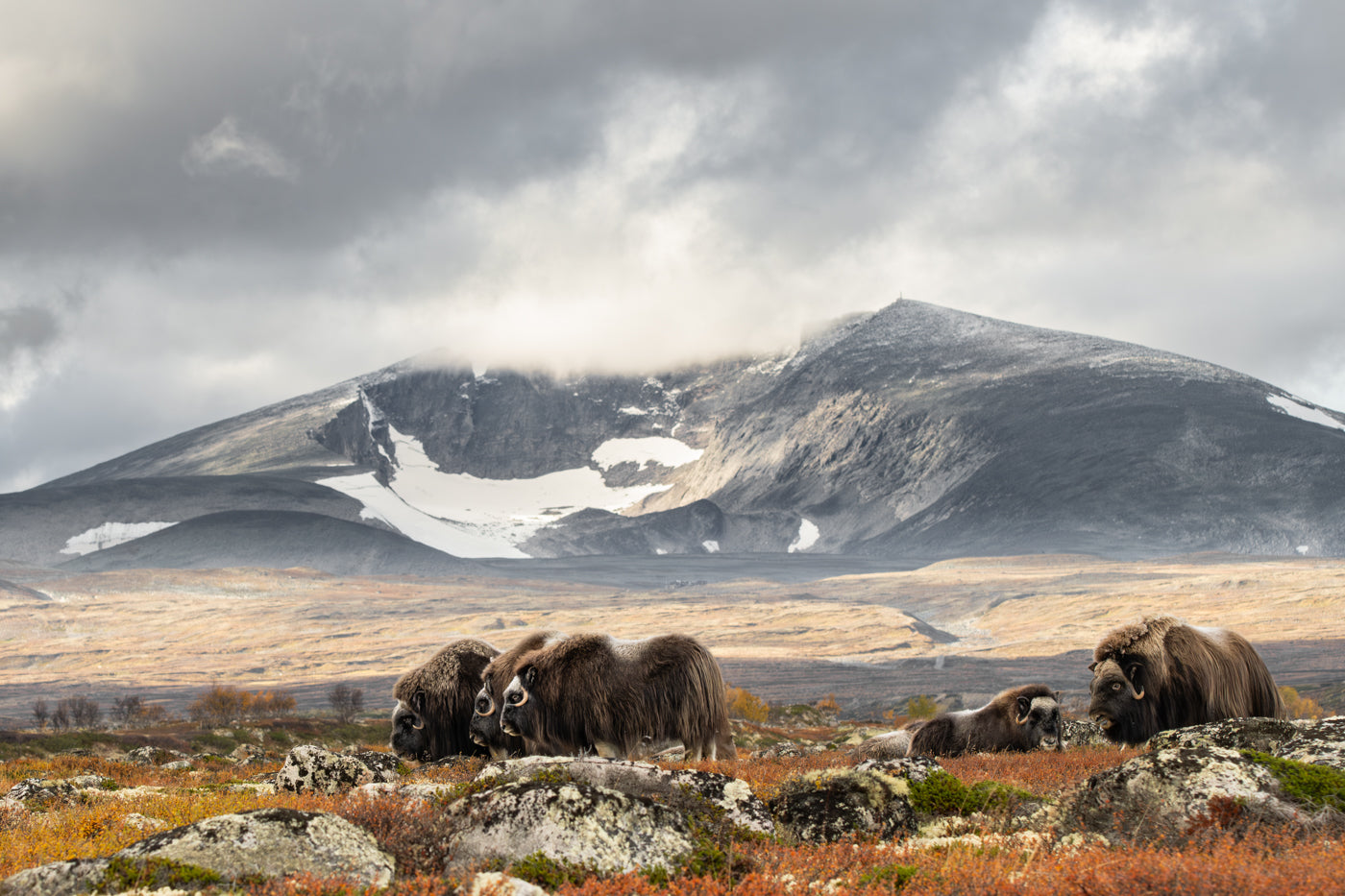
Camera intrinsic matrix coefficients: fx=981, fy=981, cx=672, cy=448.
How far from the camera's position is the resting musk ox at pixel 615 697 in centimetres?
1614

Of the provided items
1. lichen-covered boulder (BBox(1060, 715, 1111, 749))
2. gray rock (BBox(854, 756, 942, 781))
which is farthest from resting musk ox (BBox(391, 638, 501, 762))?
lichen-covered boulder (BBox(1060, 715, 1111, 749))

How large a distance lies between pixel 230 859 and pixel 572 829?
2585 millimetres

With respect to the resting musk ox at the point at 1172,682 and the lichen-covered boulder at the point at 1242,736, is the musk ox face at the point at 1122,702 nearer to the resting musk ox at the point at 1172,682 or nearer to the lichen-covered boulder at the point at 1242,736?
the resting musk ox at the point at 1172,682

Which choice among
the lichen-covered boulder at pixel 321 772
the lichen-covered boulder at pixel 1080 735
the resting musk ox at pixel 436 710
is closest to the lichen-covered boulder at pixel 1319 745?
the lichen-covered boulder at pixel 321 772

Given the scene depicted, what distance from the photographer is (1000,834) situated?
913 cm

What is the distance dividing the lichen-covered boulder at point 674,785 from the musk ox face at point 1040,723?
41.5 ft

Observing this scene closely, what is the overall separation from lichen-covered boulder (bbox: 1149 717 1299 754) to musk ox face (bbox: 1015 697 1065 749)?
8.78 metres

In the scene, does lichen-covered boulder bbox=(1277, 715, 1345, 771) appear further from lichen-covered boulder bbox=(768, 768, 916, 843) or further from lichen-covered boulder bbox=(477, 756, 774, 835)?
lichen-covered boulder bbox=(477, 756, 774, 835)

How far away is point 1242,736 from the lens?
11.2 metres

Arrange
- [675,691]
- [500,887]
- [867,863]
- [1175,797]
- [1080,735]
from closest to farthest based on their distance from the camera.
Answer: [500,887] < [867,863] < [1175,797] < [675,691] < [1080,735]

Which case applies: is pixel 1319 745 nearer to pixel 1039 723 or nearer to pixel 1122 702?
pixel 1122 702

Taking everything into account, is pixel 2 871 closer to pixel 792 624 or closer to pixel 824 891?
pixel 824 891

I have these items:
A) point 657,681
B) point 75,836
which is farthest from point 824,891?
point 657,681

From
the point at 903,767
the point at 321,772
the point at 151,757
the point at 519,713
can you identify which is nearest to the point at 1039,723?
the point at 903,767
